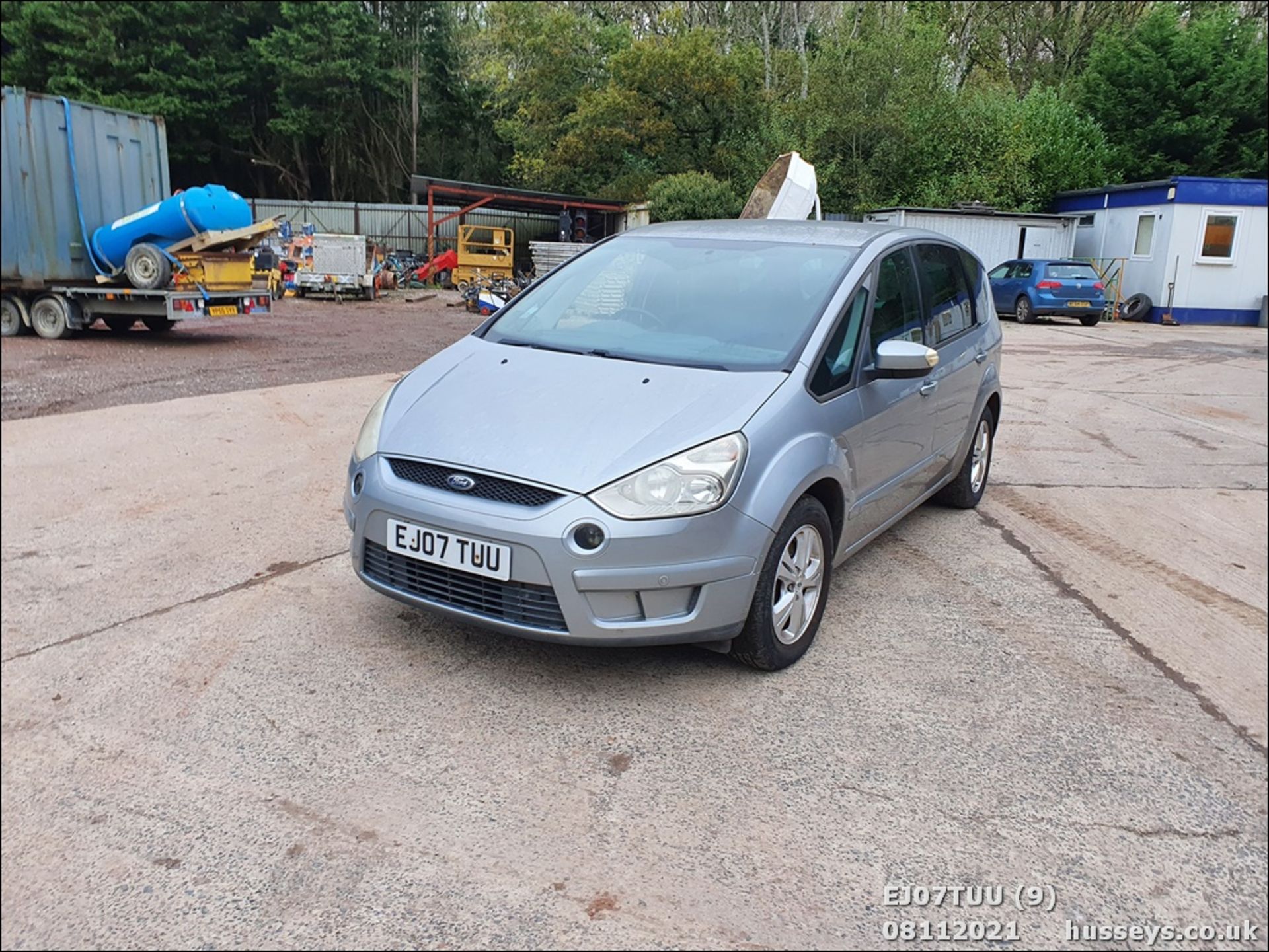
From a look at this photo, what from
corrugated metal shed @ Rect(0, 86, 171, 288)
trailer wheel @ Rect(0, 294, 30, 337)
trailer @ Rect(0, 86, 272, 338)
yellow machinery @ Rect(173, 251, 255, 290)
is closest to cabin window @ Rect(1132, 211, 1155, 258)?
yellow machinery @ Rect(173, 251, 255, 290)

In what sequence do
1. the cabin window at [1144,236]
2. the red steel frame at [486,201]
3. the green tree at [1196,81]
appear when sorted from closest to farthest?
1. the green tree at [1196,81]
2. the cabin window at [1144,236]
3. the red steel frame at [486,201]

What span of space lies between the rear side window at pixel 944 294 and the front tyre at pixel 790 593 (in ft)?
5.26

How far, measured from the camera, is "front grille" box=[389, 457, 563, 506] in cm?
325

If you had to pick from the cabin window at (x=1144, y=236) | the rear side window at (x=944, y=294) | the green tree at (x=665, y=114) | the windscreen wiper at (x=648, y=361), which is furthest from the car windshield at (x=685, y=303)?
the green tree at (x=665, y=114)

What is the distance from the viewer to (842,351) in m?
4.06

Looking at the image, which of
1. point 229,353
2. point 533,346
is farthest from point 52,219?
point 229,353

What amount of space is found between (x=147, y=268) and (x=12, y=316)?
621 cm

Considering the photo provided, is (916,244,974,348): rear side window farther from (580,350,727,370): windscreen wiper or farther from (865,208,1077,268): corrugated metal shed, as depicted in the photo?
(865,208,1077,268): corrugated metal shed

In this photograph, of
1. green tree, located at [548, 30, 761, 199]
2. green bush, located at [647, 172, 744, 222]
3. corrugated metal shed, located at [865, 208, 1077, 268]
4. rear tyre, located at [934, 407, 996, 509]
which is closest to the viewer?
rear tyre, located at [934, 407, 996, 509]

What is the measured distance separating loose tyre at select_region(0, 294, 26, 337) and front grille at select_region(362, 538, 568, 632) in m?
1.87

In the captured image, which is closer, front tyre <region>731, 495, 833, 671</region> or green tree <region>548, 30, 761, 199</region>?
front tyre <region>731, 495, 833, 671</region>

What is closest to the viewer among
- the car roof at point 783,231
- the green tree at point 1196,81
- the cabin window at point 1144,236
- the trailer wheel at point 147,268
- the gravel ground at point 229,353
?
the gravel ground at point 229,353

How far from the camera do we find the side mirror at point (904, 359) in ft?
13.2

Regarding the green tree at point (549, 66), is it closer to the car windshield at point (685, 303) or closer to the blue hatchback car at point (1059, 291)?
the blue hatchback car at point (1059, 291)
